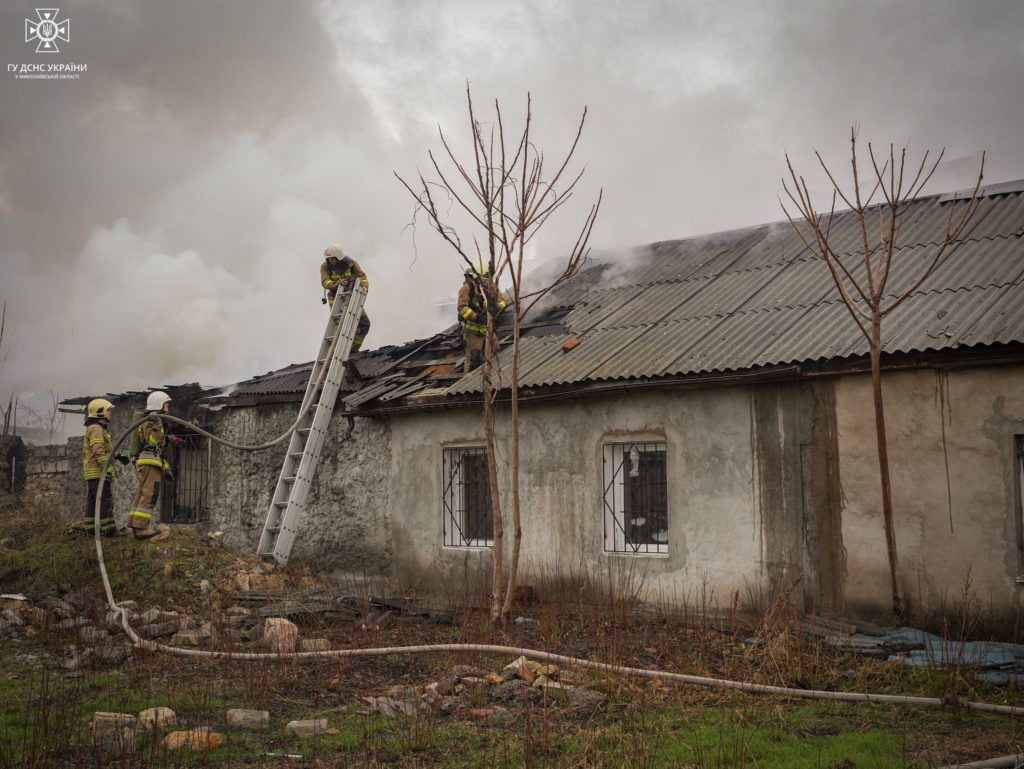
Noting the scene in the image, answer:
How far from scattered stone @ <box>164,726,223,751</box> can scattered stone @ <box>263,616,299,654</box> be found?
211cm

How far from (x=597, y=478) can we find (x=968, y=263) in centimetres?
452

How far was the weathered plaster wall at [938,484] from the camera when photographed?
741 cm

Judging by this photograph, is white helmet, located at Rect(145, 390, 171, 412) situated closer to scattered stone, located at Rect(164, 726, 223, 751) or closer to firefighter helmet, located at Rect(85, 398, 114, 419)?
firefighter helmet, located at Rect(85, 398, 114, 419)

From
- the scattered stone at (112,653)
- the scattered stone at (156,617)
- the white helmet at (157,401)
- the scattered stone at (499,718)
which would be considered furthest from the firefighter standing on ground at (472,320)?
the scattered stone at (499,718)

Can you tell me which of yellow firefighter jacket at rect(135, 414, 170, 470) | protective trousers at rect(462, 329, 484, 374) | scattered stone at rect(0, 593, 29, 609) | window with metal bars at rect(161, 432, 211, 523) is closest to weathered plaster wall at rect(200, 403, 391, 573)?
window with metal bars at rect(161, 432, 211, 523)

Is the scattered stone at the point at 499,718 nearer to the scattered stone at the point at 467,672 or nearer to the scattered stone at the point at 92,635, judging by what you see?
the scattered stone at the point at 467,672

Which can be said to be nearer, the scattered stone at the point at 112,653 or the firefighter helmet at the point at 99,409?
the scattered stone at the point at 112,653

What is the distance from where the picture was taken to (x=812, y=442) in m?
8.34

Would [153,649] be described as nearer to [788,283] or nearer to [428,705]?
[428,705]

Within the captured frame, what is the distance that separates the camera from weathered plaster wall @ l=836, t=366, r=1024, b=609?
7410mm

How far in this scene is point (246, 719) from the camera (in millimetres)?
5305

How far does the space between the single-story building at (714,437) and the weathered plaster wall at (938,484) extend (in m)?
0.02

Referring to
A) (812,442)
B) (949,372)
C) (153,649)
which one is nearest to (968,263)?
(949,372)

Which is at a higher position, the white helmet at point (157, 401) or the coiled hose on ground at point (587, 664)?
the white helmet at point (157, 401)
